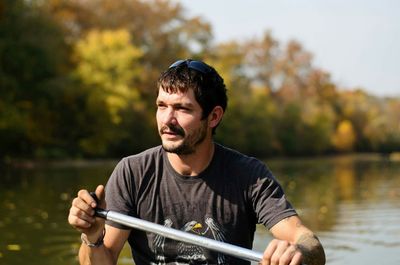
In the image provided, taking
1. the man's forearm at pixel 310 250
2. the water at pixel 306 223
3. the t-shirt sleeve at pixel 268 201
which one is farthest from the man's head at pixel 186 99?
the water at pixel 306 223

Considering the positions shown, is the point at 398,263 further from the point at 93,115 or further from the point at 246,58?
the point at 246,58

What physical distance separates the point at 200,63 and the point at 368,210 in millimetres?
9340

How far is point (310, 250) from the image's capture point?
116 inches

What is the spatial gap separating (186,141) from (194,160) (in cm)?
11

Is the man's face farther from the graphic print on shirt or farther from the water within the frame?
the water

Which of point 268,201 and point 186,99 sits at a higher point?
point 186,99

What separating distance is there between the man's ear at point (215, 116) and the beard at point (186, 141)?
52 mm

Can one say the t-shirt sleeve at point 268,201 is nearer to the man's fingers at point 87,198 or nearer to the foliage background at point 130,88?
the man's fingers at point 87,198

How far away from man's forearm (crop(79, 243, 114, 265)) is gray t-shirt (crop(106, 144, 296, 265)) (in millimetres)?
148

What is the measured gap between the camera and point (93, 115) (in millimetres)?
35344

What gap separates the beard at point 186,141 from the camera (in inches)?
128

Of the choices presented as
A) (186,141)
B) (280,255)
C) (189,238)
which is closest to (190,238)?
(189,238)

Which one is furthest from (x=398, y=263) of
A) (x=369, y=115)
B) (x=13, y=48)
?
(x=369, y=115)

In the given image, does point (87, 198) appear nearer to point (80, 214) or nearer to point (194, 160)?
point (80, 214)
